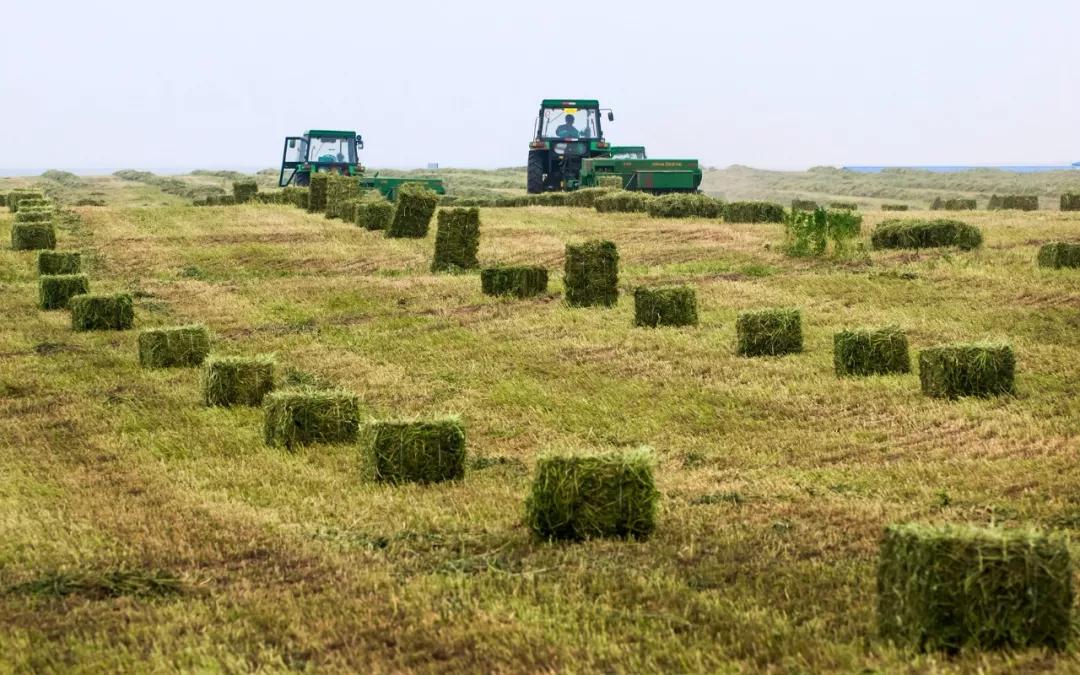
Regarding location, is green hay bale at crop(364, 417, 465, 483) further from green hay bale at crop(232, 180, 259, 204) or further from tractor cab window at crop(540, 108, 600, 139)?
tractor cab window at crop(540, 108, 600, 139)

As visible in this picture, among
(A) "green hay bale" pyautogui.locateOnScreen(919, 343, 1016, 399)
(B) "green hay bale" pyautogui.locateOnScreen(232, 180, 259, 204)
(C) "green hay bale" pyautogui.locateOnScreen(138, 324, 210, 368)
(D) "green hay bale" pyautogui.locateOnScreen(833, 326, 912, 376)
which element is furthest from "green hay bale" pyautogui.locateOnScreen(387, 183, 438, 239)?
(A) "green hay bale" pyautogui.locateOnScreen(919, 343, 1016, 399)

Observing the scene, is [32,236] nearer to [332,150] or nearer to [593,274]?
[593,274]

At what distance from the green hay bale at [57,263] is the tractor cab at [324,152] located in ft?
95.4

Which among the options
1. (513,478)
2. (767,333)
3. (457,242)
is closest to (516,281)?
(457,242)

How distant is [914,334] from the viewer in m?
18.8

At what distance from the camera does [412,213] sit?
109 ft

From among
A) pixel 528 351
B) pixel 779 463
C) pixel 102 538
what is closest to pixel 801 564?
pixel 779 463

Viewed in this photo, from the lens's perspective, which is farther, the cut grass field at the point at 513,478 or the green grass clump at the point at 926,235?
the green grass clump at the point at 926,235

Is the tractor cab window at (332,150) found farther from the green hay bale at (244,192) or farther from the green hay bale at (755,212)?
the green hay bale at (755,212)

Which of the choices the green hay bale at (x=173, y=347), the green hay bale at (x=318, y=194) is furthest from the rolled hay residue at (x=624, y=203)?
the green hay bale at (x=173, y=347)

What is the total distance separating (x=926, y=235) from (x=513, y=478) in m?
16.3

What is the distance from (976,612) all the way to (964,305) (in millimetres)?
14160

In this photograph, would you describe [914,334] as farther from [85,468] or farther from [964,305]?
[85,468]

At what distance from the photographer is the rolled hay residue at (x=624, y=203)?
128ft
